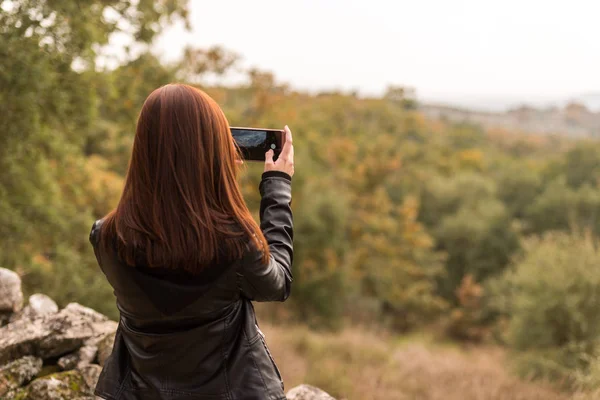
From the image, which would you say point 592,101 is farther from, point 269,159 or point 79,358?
point 269,159

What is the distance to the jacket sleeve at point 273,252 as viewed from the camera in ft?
6.16

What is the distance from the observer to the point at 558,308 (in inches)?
574

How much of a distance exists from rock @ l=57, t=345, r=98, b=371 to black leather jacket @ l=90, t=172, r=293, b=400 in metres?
2.15

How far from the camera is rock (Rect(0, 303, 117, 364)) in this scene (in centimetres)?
406

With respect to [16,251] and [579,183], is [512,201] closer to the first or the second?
[579,183]

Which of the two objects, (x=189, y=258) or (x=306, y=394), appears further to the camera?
(x=306, y=394)

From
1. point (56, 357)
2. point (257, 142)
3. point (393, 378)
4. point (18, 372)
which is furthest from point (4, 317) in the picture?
point (393, 378)

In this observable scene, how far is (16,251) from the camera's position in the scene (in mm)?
10164

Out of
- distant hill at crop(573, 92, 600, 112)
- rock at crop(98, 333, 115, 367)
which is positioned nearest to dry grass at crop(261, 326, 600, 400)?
rock at crop(98, 333, 115, 367)

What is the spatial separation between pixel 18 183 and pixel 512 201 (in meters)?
34.3

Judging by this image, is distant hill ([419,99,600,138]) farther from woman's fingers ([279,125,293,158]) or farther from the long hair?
the long hair

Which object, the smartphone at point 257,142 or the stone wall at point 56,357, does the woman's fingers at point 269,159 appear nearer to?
the smartphone at point 257,142

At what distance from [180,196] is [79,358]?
9.16 feet

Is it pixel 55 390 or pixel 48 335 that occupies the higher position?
pixel 48 335
